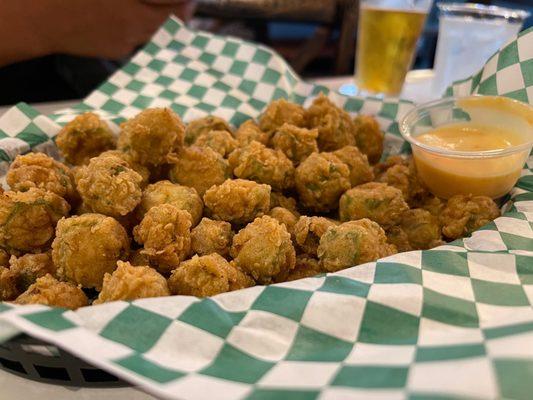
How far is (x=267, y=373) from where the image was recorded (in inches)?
36.3

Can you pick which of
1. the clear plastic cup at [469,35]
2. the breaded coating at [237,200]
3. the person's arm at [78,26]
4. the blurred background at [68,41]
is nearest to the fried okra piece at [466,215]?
the breaded coating at [237,200]

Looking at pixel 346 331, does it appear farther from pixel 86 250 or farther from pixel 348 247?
pixel 86 250

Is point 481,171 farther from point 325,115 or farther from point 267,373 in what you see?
point 267,373

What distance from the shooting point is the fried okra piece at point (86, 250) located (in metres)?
1.27

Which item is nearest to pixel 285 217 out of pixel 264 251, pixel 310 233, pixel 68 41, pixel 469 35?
pixel 310 233

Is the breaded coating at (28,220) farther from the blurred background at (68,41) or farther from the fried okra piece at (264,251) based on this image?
the blurred background at (68,41)

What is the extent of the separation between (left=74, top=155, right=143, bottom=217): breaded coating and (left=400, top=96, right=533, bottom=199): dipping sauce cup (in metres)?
0.90

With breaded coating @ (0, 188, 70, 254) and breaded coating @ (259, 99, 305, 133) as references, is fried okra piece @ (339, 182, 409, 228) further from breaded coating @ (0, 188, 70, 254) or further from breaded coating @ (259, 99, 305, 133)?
breaded coating @ (0, 188, 70, 254)

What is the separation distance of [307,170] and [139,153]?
20.1 inches

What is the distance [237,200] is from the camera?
1.44 meters

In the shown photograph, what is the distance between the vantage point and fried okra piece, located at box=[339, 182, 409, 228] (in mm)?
1492

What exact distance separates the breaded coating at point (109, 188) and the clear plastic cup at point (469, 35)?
6.13ft

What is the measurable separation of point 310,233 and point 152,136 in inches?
21.8

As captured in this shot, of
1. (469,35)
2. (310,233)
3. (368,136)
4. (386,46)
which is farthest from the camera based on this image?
(386,46)
